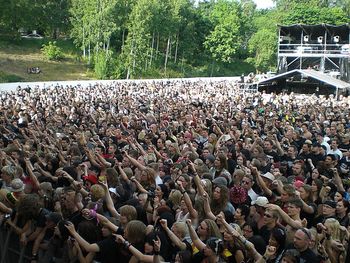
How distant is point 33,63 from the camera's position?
50.8 meters

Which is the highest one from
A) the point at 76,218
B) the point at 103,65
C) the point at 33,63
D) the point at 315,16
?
the point at 315,16

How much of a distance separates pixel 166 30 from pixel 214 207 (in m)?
54.7

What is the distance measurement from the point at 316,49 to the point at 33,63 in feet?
95.7

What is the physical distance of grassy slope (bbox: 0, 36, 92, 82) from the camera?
155ft

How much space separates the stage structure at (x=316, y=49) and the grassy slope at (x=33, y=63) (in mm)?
20708

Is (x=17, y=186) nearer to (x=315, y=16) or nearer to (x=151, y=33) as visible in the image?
(x=151, y=33)

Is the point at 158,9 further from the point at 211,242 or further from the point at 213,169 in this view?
the point at 211,242

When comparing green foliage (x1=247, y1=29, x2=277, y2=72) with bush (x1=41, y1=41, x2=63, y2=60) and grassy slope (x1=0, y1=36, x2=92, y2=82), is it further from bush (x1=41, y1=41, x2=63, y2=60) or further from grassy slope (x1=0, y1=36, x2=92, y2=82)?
bush (x1=41, y1=41, x2=63, y2=60)

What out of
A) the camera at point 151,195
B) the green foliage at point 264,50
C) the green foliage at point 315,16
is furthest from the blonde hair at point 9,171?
the green foliage at point 315,16

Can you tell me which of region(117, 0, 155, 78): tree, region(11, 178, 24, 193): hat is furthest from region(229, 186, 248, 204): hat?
region(117, 0, 155, 78): tree

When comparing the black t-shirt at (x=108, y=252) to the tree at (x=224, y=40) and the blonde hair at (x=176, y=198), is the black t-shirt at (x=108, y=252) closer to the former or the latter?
the blonde hair at (x=176, y=198)

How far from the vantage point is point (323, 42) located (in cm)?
5194

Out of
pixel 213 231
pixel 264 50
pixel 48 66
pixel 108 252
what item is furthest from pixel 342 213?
pixel 264 50

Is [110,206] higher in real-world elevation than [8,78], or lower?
lower
